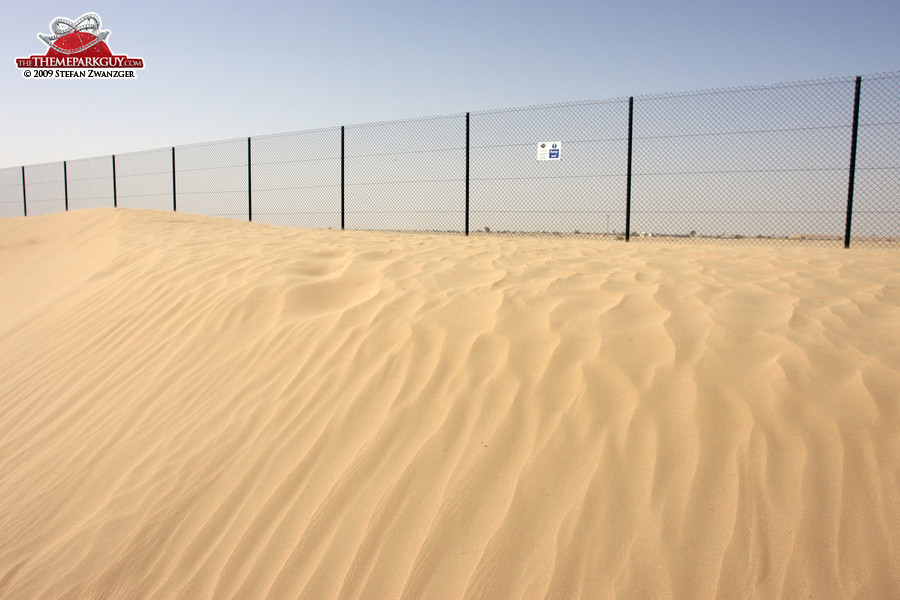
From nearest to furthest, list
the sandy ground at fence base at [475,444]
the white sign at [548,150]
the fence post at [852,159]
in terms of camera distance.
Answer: the sandy ground at fence base at [475,444] < the fence post at [852,159] < the white sign at [548,150]

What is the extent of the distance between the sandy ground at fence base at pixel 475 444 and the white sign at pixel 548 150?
17.3 ft

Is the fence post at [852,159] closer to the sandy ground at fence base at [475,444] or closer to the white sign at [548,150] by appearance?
the white sign at [548,150]

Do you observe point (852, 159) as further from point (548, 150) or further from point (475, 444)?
point (475, 444)

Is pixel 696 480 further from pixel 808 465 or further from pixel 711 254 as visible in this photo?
pixel 711 254

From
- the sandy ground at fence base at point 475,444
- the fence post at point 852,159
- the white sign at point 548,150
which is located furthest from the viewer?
the white sign at point 548,150

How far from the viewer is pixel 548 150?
8.62 meters

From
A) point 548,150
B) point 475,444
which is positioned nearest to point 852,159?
point 548,150

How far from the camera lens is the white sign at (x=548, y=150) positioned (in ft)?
28.1

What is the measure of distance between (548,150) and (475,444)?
725cm

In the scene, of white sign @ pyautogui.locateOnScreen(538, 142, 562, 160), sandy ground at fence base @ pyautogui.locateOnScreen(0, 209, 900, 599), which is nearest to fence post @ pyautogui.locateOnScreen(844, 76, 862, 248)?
white sign @ pyautogui.locateOnScreen(538, 142, 562, 160)

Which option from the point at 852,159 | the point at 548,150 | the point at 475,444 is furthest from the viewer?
the point at 548,150

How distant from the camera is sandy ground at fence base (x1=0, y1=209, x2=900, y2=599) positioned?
1745 mm

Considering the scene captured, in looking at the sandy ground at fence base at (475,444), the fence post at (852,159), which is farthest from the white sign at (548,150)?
the sandy ground at fence base at (475,444)

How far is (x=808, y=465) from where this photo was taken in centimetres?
191
